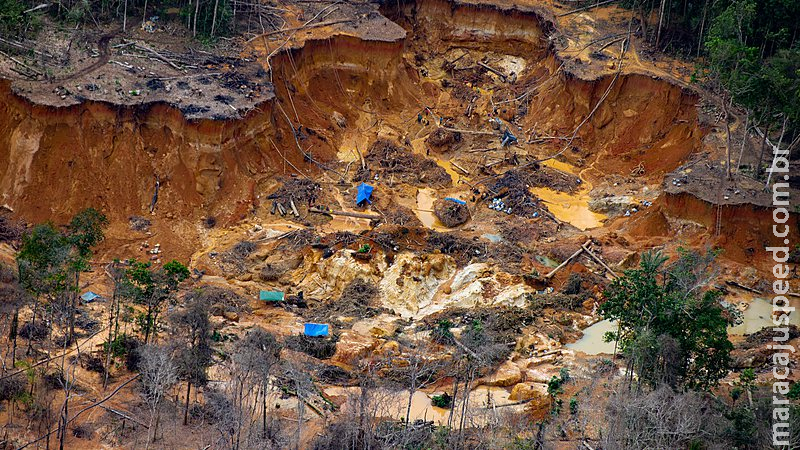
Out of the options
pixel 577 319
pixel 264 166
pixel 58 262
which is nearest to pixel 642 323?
pixel 577 319

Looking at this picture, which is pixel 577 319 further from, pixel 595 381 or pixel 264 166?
pixel 264 166

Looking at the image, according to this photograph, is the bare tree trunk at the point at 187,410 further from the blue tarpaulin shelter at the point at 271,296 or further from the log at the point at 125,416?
the blue tarpaulin shelter at the point at 271,296

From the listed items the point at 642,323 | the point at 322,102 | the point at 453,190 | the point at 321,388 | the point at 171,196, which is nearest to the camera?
the point at 642,323

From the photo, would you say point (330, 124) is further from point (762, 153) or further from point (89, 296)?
point (762, 153)

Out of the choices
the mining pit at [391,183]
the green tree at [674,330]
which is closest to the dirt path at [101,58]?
the mining pit at [391,183]

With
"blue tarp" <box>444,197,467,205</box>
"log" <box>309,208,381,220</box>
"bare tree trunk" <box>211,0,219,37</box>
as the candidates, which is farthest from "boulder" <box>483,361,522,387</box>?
"bare tree trunk" <box>211,0,219,37</box>

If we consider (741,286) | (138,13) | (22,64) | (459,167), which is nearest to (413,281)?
(459,167)
